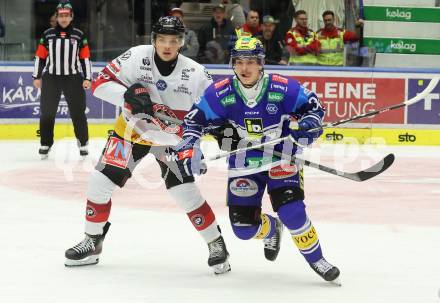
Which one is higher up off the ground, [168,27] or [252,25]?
[168,27]

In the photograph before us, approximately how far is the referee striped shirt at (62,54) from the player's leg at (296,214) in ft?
17.3

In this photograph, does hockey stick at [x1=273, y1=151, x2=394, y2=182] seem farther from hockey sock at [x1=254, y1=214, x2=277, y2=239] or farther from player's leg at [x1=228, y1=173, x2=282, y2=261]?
hockey sock at [x1=254, y1=214, x2=277, y2=239]

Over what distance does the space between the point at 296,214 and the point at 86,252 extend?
3.66ft

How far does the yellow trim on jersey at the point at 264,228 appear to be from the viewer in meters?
4.71

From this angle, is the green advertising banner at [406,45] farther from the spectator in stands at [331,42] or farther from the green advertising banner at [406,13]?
the spectator in stands at [331,42]

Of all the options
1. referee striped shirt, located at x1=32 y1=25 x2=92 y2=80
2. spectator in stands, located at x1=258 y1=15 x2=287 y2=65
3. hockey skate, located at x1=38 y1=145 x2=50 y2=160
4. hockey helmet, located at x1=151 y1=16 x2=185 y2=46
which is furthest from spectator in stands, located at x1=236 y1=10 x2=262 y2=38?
hockey helmet, located at x1=151 y1=16 x2=185 y2=46

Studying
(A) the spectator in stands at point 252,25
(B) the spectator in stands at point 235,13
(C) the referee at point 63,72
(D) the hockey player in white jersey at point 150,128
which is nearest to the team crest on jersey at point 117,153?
(D) the hockey player in white jersey at point 150,128

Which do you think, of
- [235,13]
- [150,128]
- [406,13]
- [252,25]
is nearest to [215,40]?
[252,25]

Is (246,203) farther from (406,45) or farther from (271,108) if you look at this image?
(406,45)

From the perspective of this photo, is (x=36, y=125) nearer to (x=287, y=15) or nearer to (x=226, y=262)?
(x=287, y=15)

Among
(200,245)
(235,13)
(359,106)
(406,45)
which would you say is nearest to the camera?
(200,245)

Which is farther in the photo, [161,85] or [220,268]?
[161,85]

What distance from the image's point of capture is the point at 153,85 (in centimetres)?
487

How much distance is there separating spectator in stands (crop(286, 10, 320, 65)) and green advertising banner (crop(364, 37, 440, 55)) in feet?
3.37
